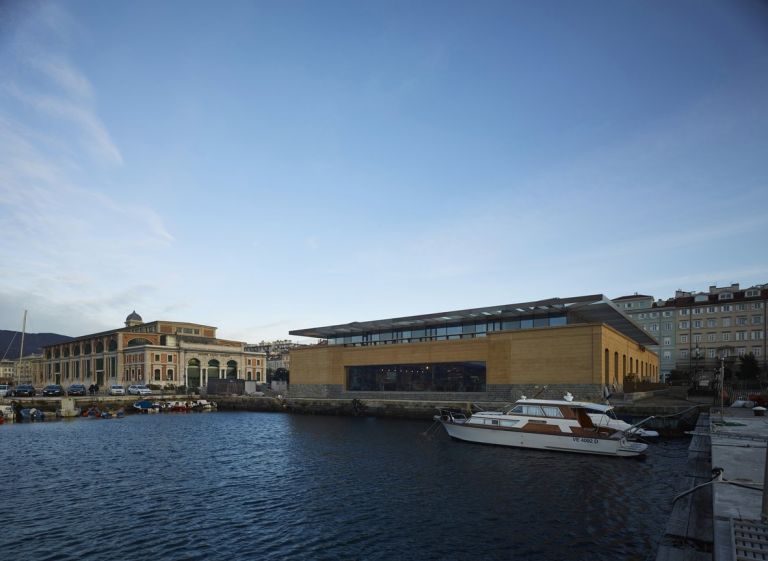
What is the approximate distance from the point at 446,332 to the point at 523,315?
10319mm

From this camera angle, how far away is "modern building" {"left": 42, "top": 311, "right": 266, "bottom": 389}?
11000 centimetres

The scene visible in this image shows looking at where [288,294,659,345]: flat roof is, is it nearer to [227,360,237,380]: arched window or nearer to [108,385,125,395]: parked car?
[108,385,125,395]: parked car

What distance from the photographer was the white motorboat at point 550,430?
30609mm

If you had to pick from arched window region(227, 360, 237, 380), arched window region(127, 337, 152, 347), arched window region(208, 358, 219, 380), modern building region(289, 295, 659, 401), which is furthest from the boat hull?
arched window region(227, 360, 237, 380)

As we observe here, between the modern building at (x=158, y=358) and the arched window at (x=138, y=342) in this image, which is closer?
the modern building at (x=158, y=358)

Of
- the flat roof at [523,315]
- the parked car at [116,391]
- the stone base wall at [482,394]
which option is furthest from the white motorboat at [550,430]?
the parked car at [116,391]

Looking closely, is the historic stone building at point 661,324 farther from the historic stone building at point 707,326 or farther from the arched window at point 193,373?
the arched window at point 193,373

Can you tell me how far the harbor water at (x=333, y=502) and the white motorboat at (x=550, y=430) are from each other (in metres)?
0.88

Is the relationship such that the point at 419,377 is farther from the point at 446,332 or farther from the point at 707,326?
the point at 707,326

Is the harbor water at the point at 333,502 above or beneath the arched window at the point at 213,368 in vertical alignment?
above

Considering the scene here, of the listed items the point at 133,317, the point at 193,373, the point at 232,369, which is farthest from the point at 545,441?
the point at 133,317

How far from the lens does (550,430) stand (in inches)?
1284

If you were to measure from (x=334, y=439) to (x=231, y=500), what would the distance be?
18.4 meters

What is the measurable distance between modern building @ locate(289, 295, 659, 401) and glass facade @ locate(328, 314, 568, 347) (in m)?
0.12
